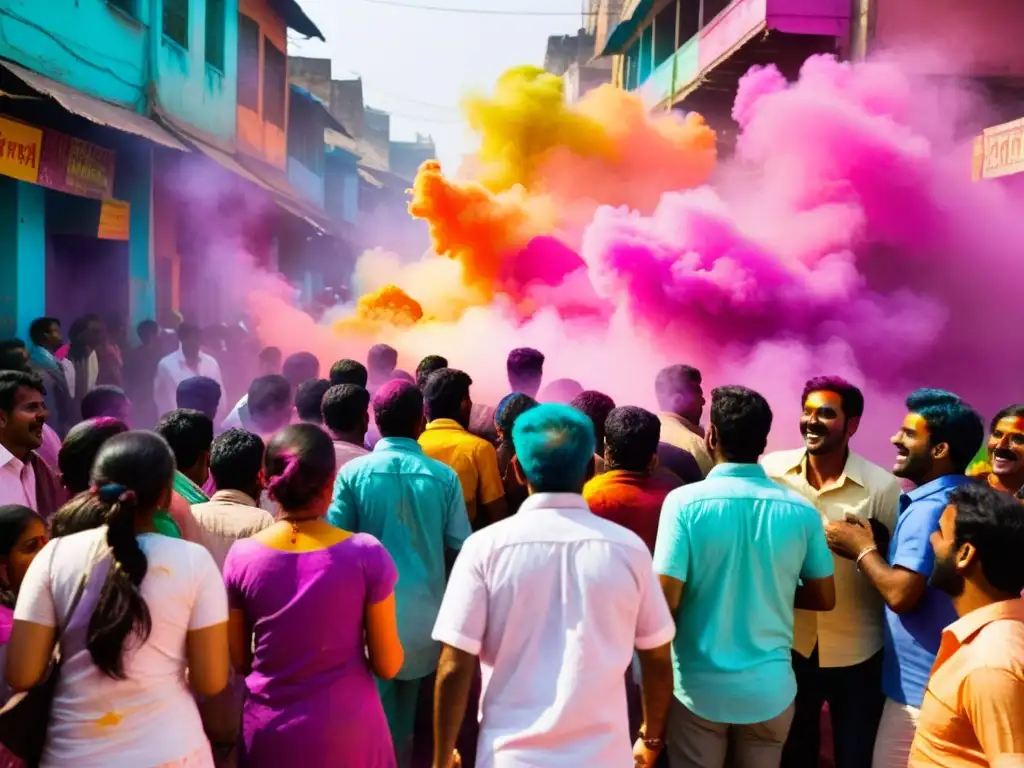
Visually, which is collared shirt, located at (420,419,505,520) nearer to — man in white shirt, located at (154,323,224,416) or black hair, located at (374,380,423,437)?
black hair, located at (374,380,423,437)

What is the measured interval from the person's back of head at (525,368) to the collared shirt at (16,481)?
267cm

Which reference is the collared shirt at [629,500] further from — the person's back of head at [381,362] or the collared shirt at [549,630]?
the person's back of head at [381,362]

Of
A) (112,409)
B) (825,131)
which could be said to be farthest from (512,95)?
(112,409)

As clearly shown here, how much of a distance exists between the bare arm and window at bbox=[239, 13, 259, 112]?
56.6 feet

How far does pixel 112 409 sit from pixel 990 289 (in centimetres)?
982

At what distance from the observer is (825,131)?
1107 cm

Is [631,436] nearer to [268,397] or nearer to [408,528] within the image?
[408,528]

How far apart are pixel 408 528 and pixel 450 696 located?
1190 mm

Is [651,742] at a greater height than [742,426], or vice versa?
[742,426]

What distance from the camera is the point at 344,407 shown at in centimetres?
429

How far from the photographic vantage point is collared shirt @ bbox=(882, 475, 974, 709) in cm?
320

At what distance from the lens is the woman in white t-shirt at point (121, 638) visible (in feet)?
7.88

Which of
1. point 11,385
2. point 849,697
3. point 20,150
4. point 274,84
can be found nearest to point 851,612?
point 849,697

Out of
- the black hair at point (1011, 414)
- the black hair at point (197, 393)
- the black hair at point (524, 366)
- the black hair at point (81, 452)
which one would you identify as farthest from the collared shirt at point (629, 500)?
the black hair at point (197, 393)
